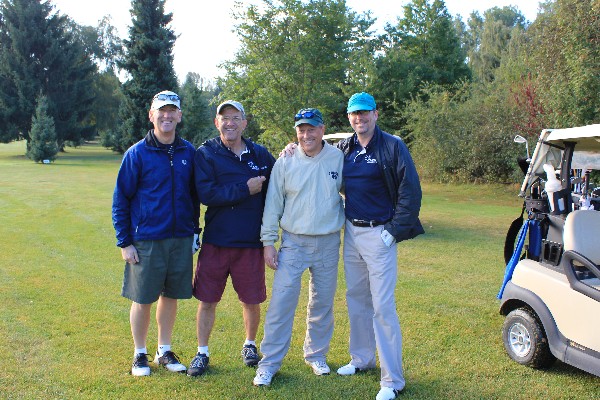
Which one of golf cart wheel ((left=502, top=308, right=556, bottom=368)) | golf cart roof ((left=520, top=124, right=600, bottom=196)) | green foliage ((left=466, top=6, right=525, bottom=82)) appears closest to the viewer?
golf cart wheel ((left=502, top=308, right=556, bottom=368))

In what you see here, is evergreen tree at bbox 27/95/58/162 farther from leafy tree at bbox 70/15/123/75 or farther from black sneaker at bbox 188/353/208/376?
black sneaker at bbox 188/353/208/376

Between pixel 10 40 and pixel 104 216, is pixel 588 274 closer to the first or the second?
pixel 104 216

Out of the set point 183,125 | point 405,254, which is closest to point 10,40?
point 183,125

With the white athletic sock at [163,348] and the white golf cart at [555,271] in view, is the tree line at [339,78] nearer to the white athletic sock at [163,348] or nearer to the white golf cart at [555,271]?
the white golf cart at [555,271]

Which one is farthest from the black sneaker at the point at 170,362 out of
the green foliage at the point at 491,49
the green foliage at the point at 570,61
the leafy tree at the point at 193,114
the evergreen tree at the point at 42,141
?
the green foliage at the point at 491,49

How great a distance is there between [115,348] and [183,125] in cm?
3145

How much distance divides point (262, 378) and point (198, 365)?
52 cm

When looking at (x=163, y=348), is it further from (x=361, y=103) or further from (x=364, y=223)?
(x=361, y=103)

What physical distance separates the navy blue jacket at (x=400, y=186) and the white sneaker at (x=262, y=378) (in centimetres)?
132

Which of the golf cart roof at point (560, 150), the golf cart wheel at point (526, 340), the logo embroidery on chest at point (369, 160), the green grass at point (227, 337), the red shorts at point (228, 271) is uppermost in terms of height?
the golf cart roof at point (560, 150)

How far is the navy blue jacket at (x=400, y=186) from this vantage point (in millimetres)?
3631

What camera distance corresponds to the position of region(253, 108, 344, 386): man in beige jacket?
12.7 ft

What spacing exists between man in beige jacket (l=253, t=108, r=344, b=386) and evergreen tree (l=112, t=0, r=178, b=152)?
3412cm

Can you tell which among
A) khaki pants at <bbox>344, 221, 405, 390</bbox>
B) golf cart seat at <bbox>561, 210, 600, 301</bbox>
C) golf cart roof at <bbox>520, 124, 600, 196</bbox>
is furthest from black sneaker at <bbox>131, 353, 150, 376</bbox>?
golf cart roof at <bbox>520, 124, 600, 196</bbox>
